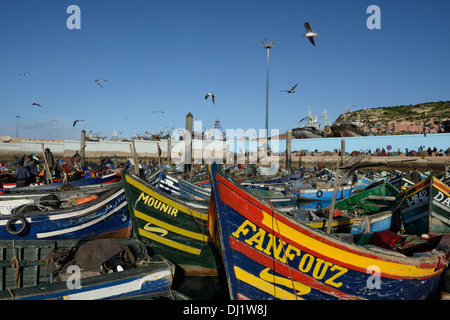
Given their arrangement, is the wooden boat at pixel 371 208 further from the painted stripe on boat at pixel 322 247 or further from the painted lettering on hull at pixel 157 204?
the painted lettering on hull at pixel 157 204

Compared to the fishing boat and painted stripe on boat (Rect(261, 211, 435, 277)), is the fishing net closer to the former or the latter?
the fishing boat

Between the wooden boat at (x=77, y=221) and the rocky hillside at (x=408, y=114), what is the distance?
7056cm

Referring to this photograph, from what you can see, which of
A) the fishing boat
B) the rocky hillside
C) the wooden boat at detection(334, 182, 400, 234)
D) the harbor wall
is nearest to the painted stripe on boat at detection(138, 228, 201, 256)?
the wooden boat at detection(334, 182, 400, 234)

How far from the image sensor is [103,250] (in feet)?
17.6

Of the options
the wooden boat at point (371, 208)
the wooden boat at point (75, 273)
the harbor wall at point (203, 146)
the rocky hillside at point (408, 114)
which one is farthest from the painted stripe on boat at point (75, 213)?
the rocky hillside at point (408, 114)

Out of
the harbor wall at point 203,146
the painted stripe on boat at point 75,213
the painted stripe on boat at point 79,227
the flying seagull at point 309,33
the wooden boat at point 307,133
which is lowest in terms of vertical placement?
the painted stripe on boat at point 79,227

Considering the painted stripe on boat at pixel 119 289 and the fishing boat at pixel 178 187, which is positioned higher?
the fishing boat at pixel 178 187

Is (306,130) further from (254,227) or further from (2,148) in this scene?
(254,227)

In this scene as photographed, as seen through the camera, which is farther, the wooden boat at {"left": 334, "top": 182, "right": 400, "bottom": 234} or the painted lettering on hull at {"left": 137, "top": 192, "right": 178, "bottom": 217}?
the wooden boat at {"left": 334, "top": 182, "right": 400, "bottom": 234}

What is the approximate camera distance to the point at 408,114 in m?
74.8

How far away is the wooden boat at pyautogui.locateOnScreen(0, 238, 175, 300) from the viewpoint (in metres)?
4.14

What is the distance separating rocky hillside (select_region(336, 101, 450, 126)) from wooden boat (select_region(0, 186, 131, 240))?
7056cm

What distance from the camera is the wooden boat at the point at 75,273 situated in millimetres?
4137
